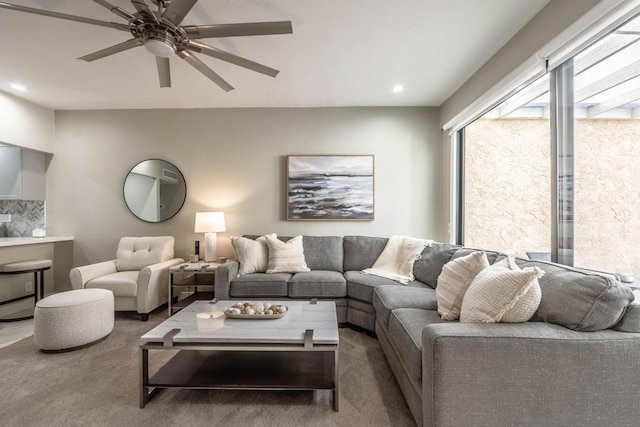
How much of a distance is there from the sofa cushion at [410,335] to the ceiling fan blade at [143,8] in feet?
7.44

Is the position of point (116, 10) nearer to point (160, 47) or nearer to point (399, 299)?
point (160, 47)

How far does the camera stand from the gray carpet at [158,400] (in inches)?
64.3

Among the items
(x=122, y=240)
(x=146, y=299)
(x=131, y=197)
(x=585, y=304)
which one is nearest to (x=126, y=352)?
(x=146, y=299)

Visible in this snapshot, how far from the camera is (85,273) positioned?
3104 millimetres

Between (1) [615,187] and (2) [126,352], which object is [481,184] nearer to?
(1) [615,187]

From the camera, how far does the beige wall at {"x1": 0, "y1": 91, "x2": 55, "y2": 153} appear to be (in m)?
3.39

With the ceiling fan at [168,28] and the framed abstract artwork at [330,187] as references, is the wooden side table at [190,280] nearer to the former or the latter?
the framed abstract artwork at [330,187]

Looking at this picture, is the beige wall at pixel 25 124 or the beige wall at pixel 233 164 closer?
the beige wall at pixel 25 124

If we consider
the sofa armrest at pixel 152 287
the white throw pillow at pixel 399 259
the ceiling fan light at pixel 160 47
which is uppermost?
the ceiling fan light at pixel 160 47

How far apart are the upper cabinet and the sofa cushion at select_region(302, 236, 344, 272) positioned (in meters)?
3.64

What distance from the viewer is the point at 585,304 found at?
1312mm

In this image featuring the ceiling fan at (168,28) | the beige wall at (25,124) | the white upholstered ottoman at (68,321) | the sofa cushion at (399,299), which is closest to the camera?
the ceiling fan at (168,28)

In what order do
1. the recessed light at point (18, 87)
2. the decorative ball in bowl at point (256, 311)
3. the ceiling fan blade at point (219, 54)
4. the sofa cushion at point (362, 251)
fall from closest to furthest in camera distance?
the ceiling fan blade at point (219, 54), the decorative ball in bowl at point (256, 311), the recessed light at point (18, 87), the sofa cushion at point (362, 251)

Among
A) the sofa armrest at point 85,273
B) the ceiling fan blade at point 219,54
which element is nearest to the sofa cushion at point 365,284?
the ceiling fan blade at point 219,54
